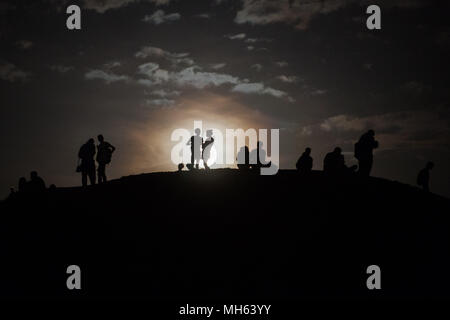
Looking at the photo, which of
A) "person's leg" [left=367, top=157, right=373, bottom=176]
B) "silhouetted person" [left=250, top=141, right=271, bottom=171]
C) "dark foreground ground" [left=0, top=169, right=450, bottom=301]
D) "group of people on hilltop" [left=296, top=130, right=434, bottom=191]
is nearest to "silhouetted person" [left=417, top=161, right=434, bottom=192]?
"group of people on hilltop" [left=296, top=130, right=434, bottom=191]

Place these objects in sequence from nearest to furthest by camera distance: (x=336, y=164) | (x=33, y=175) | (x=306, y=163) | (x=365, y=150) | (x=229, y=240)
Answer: (x=229, y=240) < (x=33, y=175) < (x=365, y=150) < (x=336, y=164) < (x=306, y=163)

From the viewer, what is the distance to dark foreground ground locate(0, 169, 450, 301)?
460 inches

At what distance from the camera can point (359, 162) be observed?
17281 mm

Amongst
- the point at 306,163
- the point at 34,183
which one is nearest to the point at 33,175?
the point at 34,183

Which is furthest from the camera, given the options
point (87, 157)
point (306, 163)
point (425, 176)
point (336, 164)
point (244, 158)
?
point (244, 158)

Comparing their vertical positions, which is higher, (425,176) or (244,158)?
(244,158)

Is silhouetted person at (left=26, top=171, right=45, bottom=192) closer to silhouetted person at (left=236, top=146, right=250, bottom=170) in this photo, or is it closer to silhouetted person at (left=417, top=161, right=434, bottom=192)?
silhouetted person at (left=236, top=146, right=250, bottom=170)

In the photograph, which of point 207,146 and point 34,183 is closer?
point 34,183

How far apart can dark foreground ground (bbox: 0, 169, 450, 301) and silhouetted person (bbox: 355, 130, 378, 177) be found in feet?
2.38

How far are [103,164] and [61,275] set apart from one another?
5.98m

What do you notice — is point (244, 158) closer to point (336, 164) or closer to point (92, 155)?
point (336, 164)

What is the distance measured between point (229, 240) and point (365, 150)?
281 inches

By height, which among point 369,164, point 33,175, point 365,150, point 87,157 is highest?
Result: point 365,150

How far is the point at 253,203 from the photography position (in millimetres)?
16172
